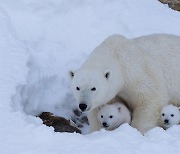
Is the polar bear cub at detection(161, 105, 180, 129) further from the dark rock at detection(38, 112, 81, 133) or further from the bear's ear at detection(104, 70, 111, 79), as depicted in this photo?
the dark rock at detection(38, 112, 81, 133)

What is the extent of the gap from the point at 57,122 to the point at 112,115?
0.70 m

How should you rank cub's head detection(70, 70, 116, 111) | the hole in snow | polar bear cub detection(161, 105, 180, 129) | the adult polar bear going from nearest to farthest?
cub's head detection(70, 70, 116, 111)
the adult polar bear
polar bear cub detection(161, 105, 180, 129)
the hole in snow

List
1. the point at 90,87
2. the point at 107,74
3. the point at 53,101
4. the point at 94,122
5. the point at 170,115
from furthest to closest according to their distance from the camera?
1. the point at 53,101
2. the point at 94,122
3. the point at 170,115
4. the point at 107,74
5. the point at 90,87

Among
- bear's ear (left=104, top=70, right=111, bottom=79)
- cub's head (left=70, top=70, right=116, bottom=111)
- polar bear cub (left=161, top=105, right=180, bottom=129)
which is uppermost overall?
bear's ear (left=104, top=70, right=111, bottom=79)

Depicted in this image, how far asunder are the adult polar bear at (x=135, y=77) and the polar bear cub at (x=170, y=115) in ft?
0.48

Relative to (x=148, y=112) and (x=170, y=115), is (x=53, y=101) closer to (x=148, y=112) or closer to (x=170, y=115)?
(x=148, y=112)

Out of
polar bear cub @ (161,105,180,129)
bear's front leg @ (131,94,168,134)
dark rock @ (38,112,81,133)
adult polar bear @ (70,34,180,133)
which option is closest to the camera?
adult polar bear @ (70,34,180,133)

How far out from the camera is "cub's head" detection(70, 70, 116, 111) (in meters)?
4.89

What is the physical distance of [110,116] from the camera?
5234 mm

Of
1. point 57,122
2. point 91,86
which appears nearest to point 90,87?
point 91,86

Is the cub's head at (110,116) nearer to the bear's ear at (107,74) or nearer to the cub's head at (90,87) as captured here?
the cub's head at (90,87)

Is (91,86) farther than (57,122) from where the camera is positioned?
No

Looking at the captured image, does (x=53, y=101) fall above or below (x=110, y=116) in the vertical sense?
below

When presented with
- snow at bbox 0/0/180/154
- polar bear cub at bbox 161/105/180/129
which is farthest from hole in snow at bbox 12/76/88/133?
polar bear cub at bbox 161/105/180/129
